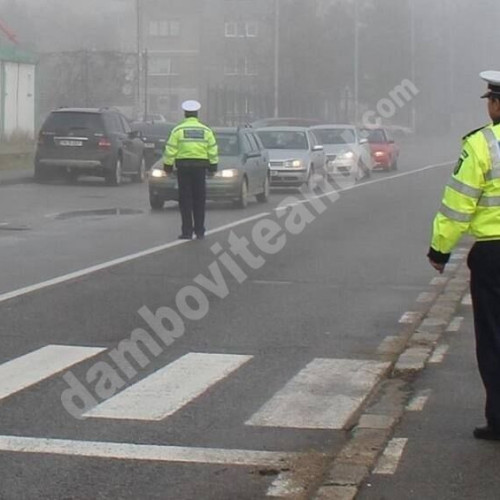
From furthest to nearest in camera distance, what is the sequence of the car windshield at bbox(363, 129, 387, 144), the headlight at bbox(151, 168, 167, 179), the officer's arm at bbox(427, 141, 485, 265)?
the car windshield at bbox(363, 129, 387, 144) < the headlight at bbox(151, 168, 167, 179) < the officer's arm at bbox(427, 141, 485, 265)

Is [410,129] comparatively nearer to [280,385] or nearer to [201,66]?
[201,66]

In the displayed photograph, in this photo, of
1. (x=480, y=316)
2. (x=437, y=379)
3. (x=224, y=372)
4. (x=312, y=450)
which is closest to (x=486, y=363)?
(x=480, y=316)

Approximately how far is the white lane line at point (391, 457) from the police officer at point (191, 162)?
438 inches

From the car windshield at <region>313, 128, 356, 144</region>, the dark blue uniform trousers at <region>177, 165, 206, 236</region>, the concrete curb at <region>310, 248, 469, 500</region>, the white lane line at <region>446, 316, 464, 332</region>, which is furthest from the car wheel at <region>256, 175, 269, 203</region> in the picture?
the white lane line at <region>446, 316, 464, 332</region>

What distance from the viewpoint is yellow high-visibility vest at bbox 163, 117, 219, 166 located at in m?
18.0

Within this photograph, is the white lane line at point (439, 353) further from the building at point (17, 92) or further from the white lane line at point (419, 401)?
the building at point (17, 92)

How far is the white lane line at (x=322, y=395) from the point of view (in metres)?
7.66

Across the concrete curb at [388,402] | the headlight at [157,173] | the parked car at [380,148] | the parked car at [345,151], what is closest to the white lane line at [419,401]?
the concrete curb at [388,402]

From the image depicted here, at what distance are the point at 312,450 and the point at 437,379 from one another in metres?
2.06

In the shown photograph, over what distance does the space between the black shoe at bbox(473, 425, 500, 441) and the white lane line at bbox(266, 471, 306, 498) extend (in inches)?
48.9

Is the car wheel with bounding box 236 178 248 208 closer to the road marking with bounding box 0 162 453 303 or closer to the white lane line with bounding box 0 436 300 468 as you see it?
the road marking with bounding box 0 162 453 303

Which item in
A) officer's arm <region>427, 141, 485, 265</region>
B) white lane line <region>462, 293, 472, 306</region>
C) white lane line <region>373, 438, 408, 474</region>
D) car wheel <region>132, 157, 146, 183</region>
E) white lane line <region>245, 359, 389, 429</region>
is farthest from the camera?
car wheel <region>132, 157, 146, 183</region>

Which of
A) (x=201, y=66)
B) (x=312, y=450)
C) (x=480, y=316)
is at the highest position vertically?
(x=201, y=66)

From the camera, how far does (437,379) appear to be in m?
8.82
